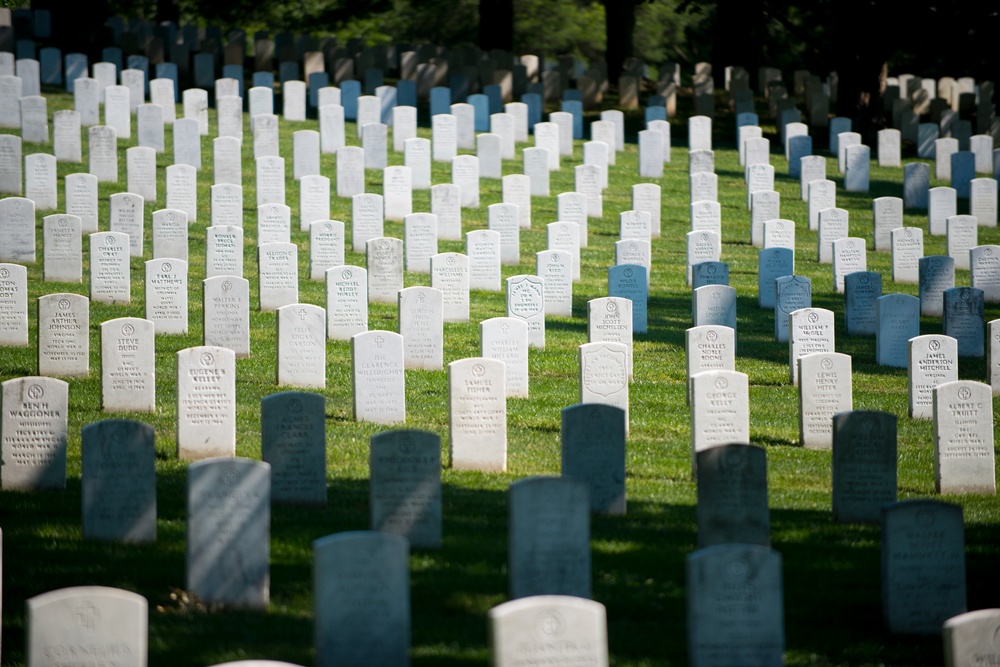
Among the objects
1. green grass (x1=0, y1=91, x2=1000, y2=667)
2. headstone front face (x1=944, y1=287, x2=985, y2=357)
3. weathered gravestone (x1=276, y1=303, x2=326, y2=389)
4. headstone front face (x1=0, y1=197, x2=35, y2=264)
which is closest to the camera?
green grass (x1=0, y1=91, x2=1000, y2=667)

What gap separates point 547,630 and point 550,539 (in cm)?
158

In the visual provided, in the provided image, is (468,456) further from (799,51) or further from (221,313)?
(799,51)

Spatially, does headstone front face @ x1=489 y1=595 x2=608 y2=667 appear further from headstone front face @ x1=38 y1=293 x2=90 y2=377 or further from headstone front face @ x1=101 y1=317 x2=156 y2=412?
headstone front face @ x1=38 y1=293 x2=90 y2=377

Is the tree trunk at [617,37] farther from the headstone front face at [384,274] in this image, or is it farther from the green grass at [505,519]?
the headstone front face at [384,274]

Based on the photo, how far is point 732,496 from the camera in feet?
26.8

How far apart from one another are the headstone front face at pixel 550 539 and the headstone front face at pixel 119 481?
2.39 m

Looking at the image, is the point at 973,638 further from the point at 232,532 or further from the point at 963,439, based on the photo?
the point at 963,439

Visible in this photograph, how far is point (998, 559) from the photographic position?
8500 mm

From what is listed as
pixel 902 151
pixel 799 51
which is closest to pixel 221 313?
pixel 902 151

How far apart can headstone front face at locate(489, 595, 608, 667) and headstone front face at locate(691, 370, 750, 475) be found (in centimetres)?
437

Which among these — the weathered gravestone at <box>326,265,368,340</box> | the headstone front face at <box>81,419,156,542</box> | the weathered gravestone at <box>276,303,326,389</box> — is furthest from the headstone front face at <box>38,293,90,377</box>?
the headstone front face at <box>81,419,156,542</box>

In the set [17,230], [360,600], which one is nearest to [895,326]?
[360,600]

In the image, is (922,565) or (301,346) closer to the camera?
(922,565)

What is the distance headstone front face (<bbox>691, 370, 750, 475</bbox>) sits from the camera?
9.94 meters
